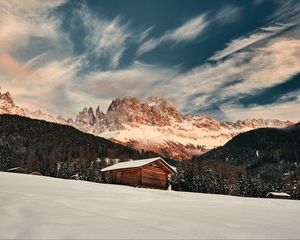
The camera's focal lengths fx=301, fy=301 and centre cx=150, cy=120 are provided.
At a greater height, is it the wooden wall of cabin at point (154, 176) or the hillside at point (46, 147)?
the hillside at point (46, 147)

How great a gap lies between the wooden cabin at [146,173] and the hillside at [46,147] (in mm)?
64114

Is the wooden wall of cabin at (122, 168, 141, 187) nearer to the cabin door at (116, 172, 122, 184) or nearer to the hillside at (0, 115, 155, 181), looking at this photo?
the cabin door at (116, 172, 122, 184)

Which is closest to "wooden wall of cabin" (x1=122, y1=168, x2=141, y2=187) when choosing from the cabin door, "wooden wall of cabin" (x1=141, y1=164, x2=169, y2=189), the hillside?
"wooden wall of cabin" (x1=141, y1=164, x2=169, y2=189)

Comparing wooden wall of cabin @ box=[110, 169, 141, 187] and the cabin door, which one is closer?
wooden wall of cabin @ box=[110, 169, 141, 187]

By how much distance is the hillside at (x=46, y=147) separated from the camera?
4781 inches

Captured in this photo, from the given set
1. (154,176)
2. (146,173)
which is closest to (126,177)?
(146,173)

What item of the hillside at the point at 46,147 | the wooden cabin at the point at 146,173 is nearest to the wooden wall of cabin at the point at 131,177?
the wooden cabin at the point at 146,173

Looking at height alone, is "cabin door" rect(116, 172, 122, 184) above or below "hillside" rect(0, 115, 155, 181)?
below

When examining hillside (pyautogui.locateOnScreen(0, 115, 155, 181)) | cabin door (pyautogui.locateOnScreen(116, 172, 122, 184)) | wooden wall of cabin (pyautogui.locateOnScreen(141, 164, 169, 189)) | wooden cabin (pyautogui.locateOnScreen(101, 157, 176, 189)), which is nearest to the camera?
wooden cabin (pyautogui.locateOnScreen(101, 157, 176, 189))

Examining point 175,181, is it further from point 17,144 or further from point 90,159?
point 17,144

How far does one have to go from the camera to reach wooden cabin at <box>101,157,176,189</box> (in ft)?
140

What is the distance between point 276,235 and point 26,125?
585 ft

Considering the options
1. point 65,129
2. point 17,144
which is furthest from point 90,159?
point 65,129

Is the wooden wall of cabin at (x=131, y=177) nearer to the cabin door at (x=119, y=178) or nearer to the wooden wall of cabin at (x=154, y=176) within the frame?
the wooden wall of cabin at (x=154, y=176)
